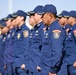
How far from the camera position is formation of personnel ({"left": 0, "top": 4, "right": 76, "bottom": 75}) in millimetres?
4957

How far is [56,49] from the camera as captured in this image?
4828mm

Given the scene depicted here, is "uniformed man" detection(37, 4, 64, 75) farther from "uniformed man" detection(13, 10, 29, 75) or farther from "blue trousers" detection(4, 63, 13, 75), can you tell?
"blue trousers" detection(4, 63, 13, 75)

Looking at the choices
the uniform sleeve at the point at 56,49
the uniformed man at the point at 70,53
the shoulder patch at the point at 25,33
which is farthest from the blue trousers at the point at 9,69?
the uniform sleeve at the point at 56,49

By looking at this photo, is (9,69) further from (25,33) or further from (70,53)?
(70,53)

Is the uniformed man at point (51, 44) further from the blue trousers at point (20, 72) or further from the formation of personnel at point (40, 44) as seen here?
the blue trousers at point (20, 72)

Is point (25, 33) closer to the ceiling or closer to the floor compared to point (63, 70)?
closer to the ceiling

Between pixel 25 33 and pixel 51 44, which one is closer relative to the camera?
pixel 51 44

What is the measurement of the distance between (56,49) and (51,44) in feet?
0.77

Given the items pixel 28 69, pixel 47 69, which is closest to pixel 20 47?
pixel 28 69

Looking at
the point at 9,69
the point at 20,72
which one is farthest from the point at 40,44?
the point at 9,69

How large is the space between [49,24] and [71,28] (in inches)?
56.5

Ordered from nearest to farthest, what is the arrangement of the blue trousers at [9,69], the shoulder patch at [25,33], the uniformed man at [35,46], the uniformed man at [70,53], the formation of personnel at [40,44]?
the formation of personnel at [40,44] → the uniformed man at [35,46] → the uniformed man at [70,53] → the shoulder patch at [25,33] → the blue trousers at [9,69]

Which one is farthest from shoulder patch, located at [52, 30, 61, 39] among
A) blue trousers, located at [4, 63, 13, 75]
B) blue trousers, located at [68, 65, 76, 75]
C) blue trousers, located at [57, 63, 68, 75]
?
blue trousers, located at [4, 63, 13, 75]

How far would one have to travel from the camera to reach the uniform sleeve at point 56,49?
4.81 meters
